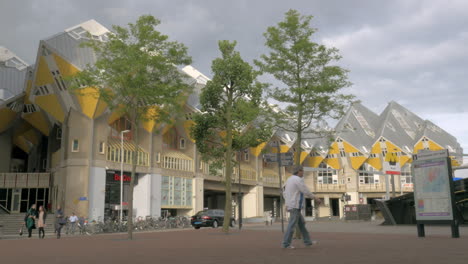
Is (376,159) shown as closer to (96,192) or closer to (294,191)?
(96,192)

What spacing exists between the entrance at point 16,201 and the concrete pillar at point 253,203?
30673 mm

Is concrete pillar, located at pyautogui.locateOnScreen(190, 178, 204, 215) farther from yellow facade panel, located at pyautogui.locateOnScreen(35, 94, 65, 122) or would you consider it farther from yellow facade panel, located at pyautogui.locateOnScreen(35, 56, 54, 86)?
yellow facade panel, located at pyautogui.locateOnScreen(35, 56, 54, 86)

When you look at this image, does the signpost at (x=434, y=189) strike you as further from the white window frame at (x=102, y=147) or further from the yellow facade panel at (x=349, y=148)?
the yellow facade panel at (x=349, y=148)

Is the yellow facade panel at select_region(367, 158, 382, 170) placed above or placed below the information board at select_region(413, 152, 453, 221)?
above

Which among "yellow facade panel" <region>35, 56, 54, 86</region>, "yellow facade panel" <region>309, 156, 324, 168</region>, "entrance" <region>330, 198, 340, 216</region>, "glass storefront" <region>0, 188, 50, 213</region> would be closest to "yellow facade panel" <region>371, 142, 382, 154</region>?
"yellow facade panel" <region>309, 156, 324, 168</region>

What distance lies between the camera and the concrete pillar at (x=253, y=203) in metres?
63.5

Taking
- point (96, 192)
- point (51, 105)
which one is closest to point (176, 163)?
point (96, 192)

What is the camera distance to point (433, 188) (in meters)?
12.5

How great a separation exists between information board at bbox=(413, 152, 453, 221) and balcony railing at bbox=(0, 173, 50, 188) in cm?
4197

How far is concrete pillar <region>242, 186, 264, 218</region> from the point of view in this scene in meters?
63.5

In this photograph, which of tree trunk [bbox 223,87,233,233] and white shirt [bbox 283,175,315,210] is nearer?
white shirt [bbox 283,175,315,210]

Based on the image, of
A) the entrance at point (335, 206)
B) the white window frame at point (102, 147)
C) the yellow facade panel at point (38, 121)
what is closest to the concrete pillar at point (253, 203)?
the entrance at point (335, 206)

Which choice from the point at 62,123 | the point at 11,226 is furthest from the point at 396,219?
the point at 62,123

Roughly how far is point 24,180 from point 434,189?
4371 cm
